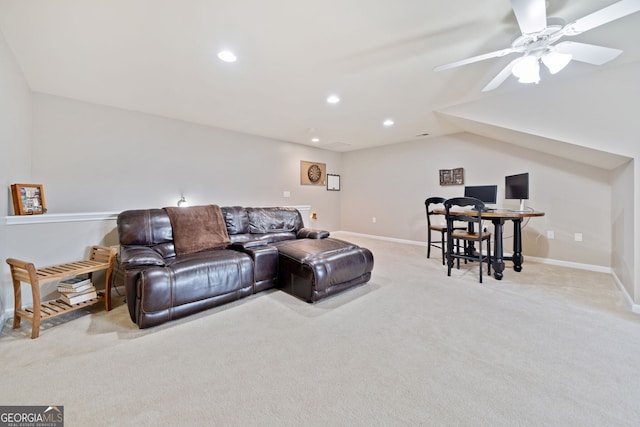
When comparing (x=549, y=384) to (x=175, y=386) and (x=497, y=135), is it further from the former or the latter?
(x=497, y=135)

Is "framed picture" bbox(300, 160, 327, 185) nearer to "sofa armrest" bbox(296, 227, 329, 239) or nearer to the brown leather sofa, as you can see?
"sofa armrest" bbox(296, 227, 329, 239)

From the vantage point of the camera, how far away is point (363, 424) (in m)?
1.21

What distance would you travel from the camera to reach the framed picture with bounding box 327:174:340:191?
682 cm

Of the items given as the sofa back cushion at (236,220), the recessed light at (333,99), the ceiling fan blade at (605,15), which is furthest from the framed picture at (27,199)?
the ceiling fan blade at (605,15)

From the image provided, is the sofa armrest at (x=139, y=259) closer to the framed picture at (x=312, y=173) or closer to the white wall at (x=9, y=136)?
the white wall at (x=9, y=136)

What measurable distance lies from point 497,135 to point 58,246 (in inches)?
227

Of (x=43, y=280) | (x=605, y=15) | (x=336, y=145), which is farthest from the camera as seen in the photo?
(x=336, y=145)

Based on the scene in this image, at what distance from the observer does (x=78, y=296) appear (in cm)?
228

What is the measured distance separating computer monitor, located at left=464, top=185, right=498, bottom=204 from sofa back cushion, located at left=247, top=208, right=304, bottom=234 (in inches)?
120

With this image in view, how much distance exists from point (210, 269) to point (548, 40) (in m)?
Result: 3.24

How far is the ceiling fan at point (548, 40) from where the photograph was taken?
1.44m

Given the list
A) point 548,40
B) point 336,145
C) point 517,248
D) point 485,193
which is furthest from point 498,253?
point 336,145

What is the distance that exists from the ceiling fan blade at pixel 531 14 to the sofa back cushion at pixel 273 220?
3.29 m

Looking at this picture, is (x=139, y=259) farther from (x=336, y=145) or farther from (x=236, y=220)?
(x=336, y=145)
